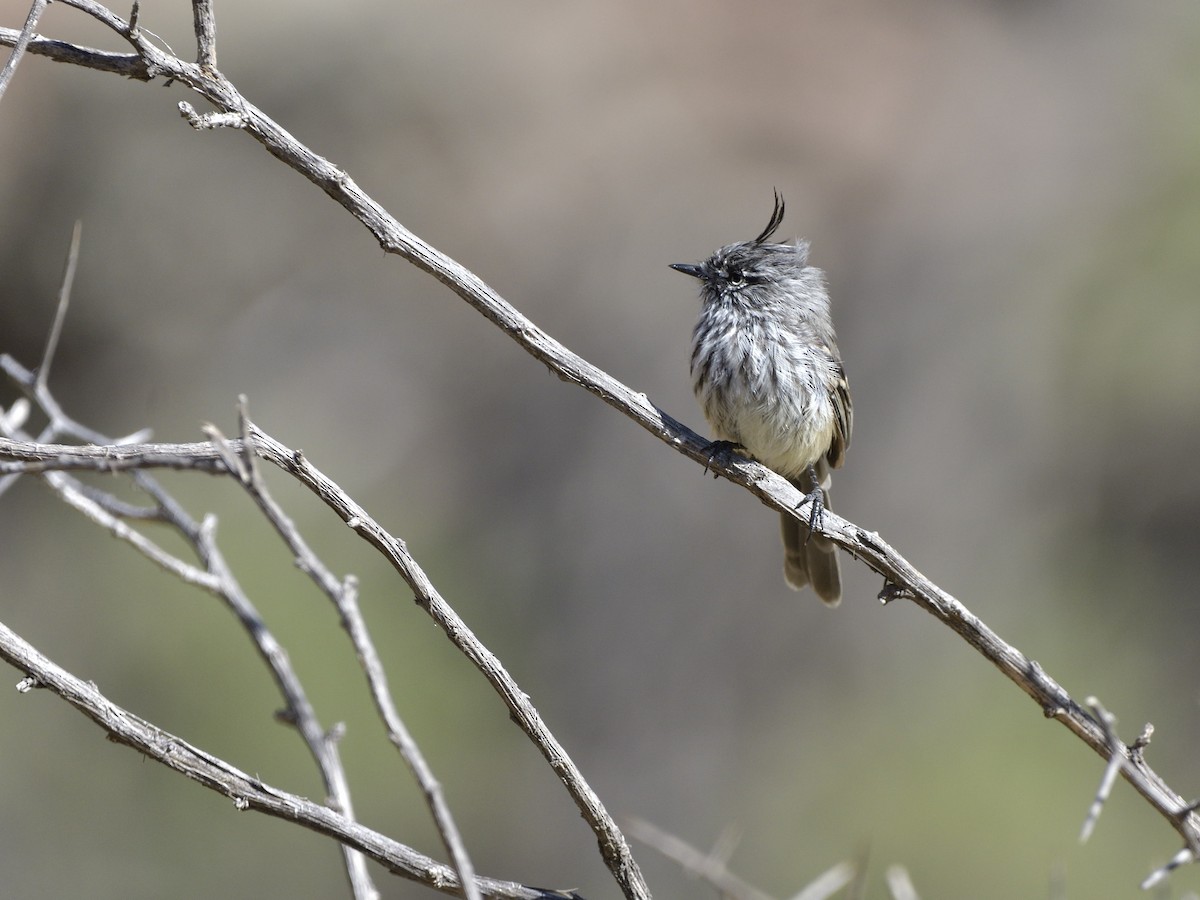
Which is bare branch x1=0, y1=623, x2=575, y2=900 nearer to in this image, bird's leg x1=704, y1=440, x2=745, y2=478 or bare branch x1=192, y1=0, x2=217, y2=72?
bare branch x1=192, y1=0, x2=217, y2=72

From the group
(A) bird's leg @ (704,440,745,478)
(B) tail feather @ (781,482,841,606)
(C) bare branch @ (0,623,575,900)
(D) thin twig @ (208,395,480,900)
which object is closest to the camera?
(D) thin twig @ (208,395,480,900)

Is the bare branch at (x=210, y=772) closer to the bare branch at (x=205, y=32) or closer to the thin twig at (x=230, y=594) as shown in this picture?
the thin twig at (x=230, y=594)

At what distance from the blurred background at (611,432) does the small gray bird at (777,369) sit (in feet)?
16.9

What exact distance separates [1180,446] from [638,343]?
6129mm

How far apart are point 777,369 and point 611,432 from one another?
7191 mm

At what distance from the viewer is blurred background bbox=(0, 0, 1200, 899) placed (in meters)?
10.7

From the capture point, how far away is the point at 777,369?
4.97 m

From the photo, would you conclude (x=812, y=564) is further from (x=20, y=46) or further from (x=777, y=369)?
(x=20, y=46)

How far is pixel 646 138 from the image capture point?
13.9 metres

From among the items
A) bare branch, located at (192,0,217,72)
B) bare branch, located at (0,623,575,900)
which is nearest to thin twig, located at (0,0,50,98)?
bare branch, located at (192,0,217,72)

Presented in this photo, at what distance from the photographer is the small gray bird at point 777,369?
4.93 m

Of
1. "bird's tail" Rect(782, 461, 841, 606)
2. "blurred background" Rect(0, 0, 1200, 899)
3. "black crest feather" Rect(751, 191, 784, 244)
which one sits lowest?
"bird's tail" Rect(782, 461, 841, 606)

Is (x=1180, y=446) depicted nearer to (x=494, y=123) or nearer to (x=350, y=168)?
(x=494, y=123)

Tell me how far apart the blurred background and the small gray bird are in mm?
5161
